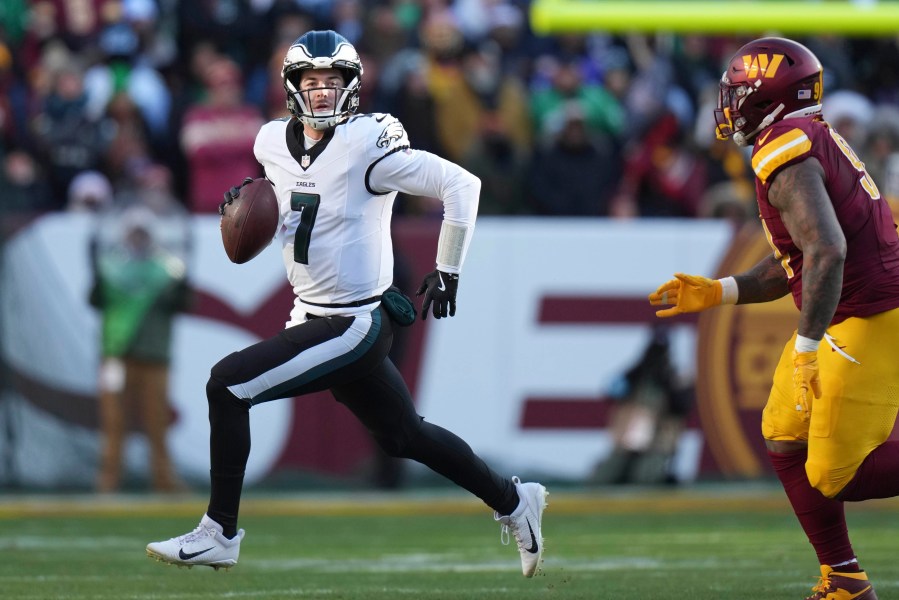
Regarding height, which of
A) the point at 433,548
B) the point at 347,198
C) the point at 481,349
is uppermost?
the point at 347,198

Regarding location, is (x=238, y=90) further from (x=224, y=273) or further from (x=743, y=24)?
(x=743, y=24)

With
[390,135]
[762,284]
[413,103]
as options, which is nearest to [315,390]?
[390,135]

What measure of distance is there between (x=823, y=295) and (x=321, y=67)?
1824 mm

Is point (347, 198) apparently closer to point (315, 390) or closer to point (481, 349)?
point (315, 390)

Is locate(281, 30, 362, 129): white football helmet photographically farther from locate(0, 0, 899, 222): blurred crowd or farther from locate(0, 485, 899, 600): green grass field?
locate(0, 0, 899, 222): blurred crowd

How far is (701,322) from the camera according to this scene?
10.2 meters

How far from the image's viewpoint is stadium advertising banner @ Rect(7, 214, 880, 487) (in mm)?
9773

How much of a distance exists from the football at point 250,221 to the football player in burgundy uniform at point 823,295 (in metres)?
1.46

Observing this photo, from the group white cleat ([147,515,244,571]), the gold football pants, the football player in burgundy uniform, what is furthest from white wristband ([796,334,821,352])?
white cleat ([147,515,244,571])

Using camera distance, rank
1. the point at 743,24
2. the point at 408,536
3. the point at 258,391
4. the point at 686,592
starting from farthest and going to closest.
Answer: the point at 743,24, the point at 408,536, the point at 686,592, the point at 258,391

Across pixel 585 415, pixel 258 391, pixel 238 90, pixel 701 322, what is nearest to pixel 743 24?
pixel 701 322

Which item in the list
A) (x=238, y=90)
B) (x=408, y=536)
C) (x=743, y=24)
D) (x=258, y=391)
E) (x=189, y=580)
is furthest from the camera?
(x=238, y=90)

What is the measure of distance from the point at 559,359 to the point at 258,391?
5098mm

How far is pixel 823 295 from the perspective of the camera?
15.1 ft
